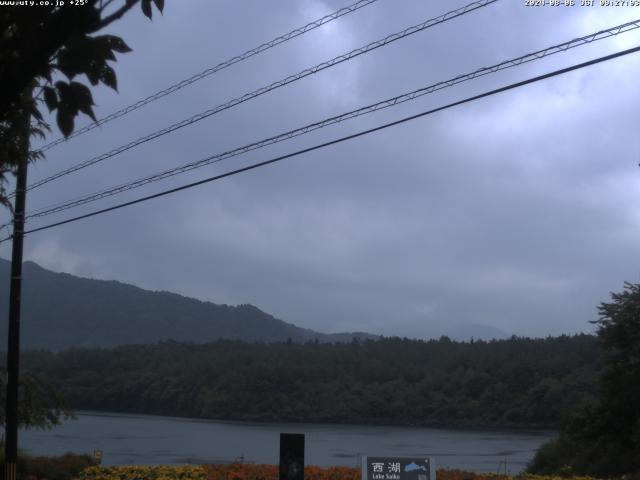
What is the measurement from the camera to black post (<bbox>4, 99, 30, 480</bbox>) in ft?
50.6

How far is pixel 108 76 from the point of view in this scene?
4.34m

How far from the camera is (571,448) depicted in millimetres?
19828

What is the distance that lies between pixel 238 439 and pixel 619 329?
12.4 meters

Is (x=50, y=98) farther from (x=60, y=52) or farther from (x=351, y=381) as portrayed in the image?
(x=351, y=381)

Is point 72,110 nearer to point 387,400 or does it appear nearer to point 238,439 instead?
point 238,439

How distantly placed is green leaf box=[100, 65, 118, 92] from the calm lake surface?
15.2 metres

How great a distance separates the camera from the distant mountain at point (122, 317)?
102125mm

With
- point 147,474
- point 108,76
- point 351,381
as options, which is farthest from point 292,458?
point 351,381

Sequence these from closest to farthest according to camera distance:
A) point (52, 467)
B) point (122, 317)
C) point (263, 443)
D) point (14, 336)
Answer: point (14, 336) → point (52, 467) → point (263, 443) → point (122, 317)

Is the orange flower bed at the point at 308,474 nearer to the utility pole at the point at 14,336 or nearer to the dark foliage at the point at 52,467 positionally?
the dark foliage at the point at 52,467

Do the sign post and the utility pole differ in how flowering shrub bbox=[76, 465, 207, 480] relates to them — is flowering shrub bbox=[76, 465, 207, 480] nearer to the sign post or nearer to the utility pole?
the utility pole

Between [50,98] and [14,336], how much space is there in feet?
42.4

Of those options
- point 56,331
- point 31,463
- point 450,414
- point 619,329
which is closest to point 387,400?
point 450,414

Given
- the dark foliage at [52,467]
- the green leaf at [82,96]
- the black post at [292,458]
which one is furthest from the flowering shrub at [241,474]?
the green leaf at [82,96]
